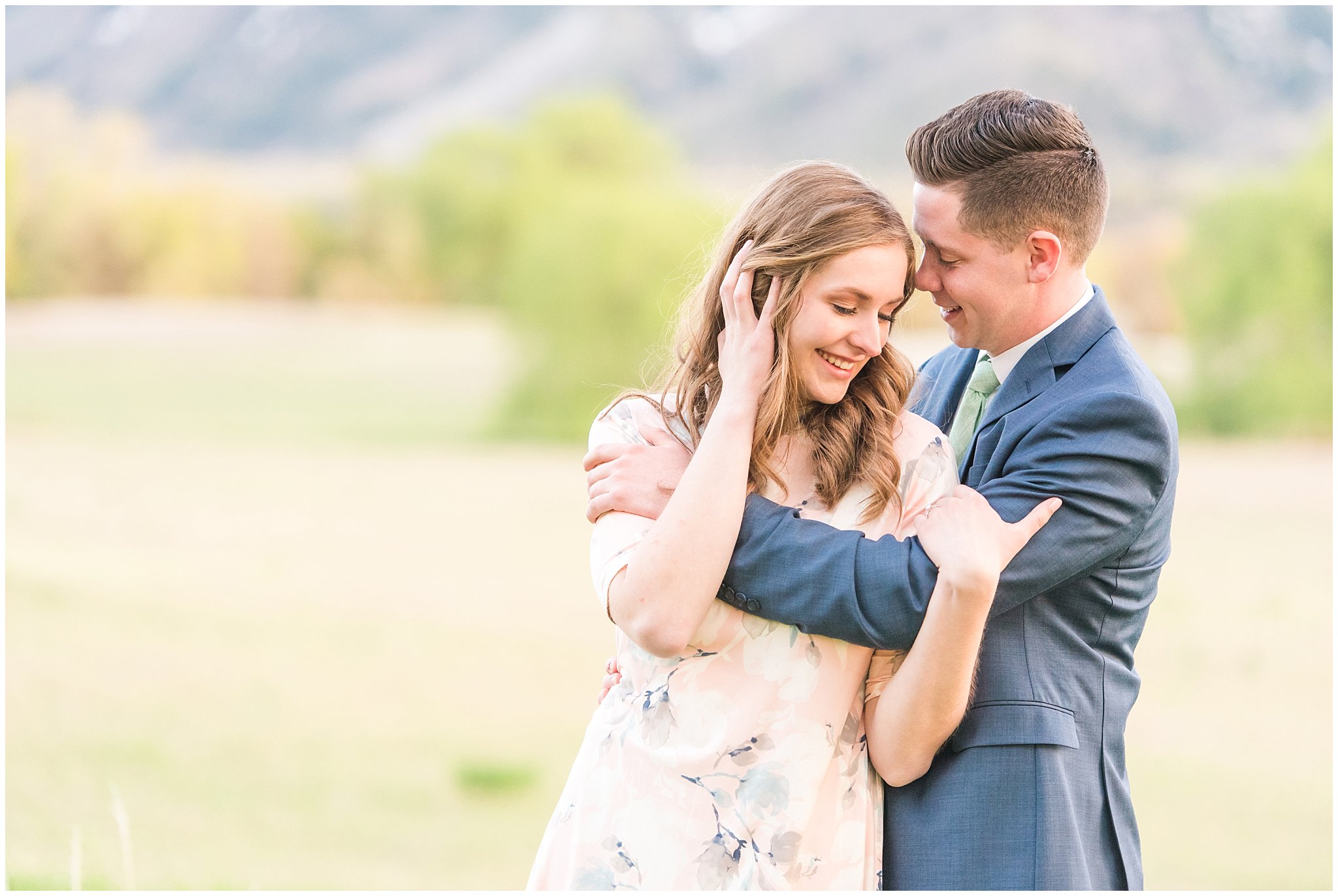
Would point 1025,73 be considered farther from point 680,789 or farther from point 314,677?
point 680,789

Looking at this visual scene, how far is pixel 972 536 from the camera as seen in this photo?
67.6 inches

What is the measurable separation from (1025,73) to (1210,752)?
48691 mm

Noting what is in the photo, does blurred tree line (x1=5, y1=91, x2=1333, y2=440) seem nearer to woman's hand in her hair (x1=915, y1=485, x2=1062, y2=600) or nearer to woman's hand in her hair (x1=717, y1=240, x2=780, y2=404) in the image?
woman's hand in her hair (x1=717, y1=240, x2=780, y2=404)

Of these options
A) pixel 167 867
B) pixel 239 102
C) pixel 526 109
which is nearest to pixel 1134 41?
pixel 526 109

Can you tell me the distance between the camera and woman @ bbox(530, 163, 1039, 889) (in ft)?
5.78

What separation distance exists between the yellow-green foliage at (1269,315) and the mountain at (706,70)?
15.2m

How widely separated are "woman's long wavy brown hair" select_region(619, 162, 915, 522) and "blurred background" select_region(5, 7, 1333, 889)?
9.8 inches

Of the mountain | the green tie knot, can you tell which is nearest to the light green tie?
the green tie knot

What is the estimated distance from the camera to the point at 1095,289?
2152 mm

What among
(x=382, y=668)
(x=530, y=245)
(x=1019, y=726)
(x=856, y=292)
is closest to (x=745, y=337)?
(x=856, y=292)

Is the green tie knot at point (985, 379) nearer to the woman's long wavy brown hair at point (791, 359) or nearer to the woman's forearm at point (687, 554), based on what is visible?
the woman's long wavy brown hair at point (791, 359)

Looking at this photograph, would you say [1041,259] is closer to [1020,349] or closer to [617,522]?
[1020,349]

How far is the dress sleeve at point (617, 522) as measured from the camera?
184cm

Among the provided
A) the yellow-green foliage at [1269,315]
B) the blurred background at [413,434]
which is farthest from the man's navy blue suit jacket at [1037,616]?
the yellow-green foliage at [1269,315]
